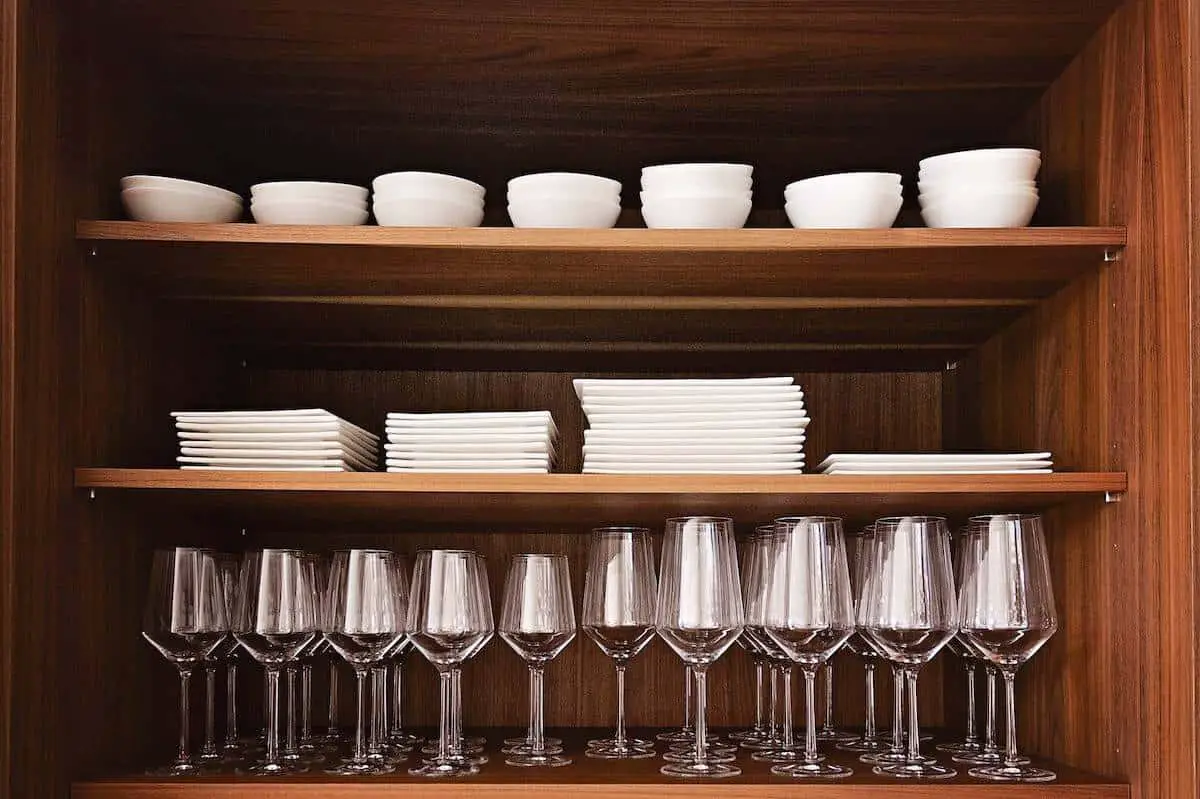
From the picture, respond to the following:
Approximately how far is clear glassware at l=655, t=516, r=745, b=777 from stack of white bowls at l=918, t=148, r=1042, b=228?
475mm

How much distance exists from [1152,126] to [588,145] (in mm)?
774

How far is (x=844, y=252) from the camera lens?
150 centimetres

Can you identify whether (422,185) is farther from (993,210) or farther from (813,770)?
(813,770)

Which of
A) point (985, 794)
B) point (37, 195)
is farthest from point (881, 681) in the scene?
point (37, 195)

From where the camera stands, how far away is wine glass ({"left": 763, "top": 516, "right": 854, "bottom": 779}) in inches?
59.2

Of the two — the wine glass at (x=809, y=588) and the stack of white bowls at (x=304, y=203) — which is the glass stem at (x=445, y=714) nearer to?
the wine glass at (x=809, y=588)

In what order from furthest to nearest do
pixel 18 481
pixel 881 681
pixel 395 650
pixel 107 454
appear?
pixel 881 681, pixel 395 650, pixel 107 454, pixel 18 481

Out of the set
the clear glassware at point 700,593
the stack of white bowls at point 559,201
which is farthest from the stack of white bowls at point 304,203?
the clear glassware at point 700,593

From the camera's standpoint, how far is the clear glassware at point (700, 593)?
1.49 metres

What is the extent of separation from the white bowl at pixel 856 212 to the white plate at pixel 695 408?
225mm

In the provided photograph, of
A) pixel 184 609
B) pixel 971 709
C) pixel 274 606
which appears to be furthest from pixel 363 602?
pixel 971 709

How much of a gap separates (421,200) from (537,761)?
0.71 m

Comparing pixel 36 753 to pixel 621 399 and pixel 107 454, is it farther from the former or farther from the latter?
pixel 621 399

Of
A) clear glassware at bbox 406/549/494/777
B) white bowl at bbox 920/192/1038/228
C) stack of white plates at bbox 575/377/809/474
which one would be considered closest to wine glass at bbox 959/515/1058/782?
stack of white plates at bbox 575/377/809/474
